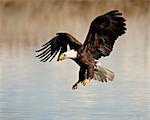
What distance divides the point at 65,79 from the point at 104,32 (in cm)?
532

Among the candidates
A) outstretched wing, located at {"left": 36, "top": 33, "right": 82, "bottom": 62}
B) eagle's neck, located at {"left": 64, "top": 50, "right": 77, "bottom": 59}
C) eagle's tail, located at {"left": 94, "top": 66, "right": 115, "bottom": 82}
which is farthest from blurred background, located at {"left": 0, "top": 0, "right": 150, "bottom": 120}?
eagle's neck, located at {"left": 64, "top": 50, "right": 77, "bottom": 59}

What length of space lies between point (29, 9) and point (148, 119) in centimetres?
2284

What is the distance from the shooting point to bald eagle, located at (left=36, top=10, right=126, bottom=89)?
13367 mm

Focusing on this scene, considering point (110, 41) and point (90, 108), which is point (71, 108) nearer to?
point (90, 108)

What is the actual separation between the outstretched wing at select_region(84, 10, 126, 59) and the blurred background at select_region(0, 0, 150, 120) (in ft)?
4.34

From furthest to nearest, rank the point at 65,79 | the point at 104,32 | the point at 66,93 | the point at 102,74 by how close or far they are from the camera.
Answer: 1. the point at 65,79
2. the point at 66,93
3. the point at 102,74
4. the point at 104,32

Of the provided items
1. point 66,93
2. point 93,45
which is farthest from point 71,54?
point 66,93

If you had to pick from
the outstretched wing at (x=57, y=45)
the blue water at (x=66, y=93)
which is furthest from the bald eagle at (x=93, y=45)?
the blue water at (x=66, y=93)

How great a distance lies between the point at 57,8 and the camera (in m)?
36.6

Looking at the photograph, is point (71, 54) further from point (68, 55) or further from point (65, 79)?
point (65, 79)

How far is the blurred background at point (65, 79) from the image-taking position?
15352mm

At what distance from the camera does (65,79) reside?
1886 cm

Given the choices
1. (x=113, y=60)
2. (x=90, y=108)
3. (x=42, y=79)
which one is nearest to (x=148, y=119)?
(x=90, y=108)

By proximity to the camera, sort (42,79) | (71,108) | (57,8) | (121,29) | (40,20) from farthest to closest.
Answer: (57,8), (40,20), (42,79), (71,108), (121,29)
